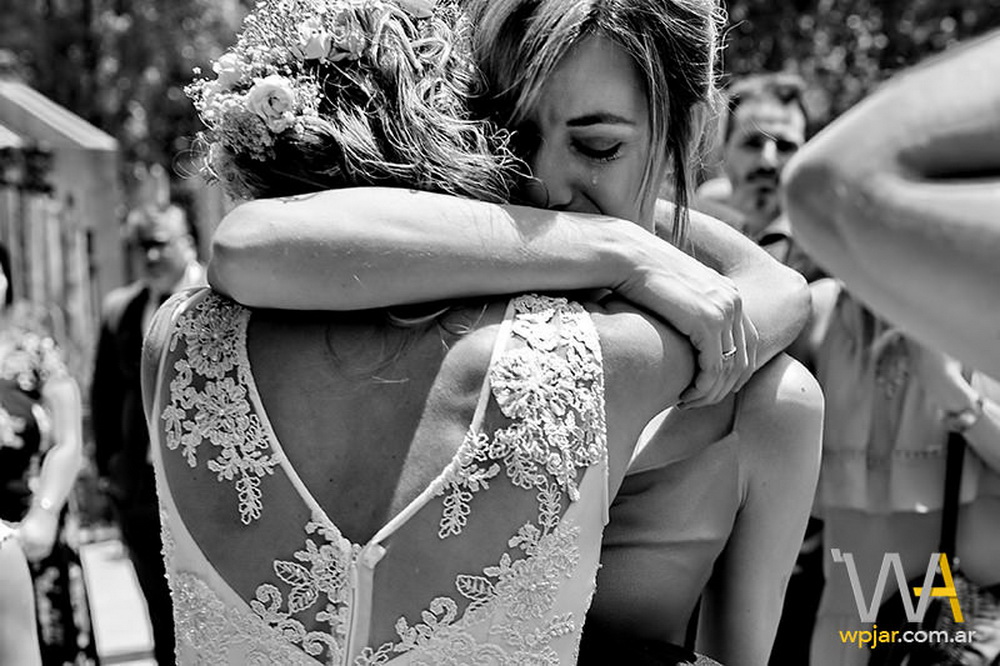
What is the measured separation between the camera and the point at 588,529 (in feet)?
5.50

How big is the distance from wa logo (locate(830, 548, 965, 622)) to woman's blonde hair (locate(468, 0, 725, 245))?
2.31 m

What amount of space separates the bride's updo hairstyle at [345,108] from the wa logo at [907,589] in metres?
2.54

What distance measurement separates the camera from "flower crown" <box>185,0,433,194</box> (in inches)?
68.4

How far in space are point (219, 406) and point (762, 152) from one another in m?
3.82

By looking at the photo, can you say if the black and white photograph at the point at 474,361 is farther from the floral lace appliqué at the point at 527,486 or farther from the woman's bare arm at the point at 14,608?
the woman's bare arm at the point at 14,608

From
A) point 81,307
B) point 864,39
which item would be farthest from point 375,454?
point 864,39

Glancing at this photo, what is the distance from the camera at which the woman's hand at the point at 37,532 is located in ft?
14.8

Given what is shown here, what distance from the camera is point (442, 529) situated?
1639mm

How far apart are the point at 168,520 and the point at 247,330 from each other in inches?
11.0

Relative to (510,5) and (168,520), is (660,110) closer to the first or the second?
(510,5)

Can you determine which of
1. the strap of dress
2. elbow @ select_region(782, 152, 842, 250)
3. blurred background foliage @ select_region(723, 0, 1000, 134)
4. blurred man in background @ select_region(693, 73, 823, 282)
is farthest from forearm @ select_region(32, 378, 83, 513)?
blurred background foliage @ select_region(723, 0, 1000, 134)

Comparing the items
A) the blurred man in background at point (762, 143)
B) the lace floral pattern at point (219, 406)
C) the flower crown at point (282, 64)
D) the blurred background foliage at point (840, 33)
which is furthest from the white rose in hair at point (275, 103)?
the blurred background foliage at point (840, 33)

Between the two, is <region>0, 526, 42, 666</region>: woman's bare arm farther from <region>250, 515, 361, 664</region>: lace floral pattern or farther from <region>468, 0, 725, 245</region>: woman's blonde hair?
<region>468, 0, 725, 245</region>: woman's blonde hair

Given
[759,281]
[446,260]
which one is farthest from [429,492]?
[759,281]
